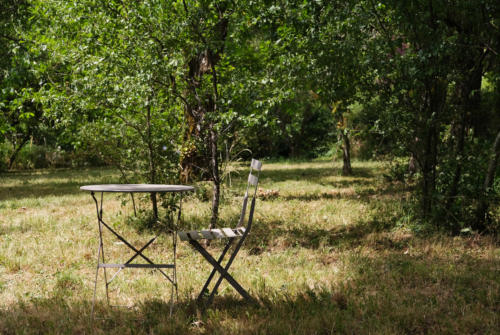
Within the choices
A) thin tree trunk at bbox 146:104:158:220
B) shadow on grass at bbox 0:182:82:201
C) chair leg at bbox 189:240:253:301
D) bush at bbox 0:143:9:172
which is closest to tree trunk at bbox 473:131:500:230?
chair leg at bbox 189:240:253:301

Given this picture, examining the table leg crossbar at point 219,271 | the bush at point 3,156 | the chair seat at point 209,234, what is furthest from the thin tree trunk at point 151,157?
the bush at point 3,156

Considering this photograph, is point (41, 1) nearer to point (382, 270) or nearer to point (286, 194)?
point (286, 194)

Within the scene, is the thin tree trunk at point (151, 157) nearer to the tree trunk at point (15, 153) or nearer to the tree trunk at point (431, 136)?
the tree trunk at point (431, 136)

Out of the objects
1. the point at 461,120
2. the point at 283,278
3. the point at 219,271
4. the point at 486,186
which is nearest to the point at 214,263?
the point at 219,271

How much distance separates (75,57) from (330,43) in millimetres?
3437

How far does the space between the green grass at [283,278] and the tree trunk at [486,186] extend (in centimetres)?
33

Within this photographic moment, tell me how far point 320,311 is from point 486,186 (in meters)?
3.19

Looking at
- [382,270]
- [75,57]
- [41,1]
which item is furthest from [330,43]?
[41,1]

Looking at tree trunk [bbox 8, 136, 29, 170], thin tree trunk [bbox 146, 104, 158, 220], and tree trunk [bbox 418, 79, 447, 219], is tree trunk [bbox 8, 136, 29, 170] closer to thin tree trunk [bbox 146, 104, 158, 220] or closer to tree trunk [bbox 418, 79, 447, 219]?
thin tree trunk [bbox 146, 104, 158, 220]

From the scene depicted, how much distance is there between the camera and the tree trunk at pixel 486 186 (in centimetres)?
547

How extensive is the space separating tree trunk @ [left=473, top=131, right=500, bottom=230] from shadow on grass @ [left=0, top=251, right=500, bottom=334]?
1.40 metres

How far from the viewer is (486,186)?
18.3 ft

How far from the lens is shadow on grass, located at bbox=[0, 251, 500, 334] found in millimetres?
3404

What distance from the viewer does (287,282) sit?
174 inches
